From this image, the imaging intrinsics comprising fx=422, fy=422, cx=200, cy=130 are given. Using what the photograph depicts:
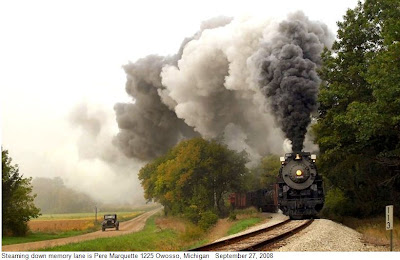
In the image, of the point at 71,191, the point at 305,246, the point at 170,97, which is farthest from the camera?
the point at 170,97

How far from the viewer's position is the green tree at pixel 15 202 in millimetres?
20078

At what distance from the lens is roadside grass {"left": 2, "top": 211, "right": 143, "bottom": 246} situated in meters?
19.8

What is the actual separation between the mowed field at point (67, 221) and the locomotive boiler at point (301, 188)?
40.6 feet

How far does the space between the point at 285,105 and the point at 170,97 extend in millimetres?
13759

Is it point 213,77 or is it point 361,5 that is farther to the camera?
point 213,77

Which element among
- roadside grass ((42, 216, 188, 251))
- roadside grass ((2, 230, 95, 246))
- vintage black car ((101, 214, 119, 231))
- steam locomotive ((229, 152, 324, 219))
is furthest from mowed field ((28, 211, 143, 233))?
steam locomotive ((229, 152, 324, 219))

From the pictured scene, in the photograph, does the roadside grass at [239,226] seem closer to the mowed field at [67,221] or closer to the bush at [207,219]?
the bush at [207,219]

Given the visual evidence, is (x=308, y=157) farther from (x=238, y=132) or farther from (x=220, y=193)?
(x=238, y=132)

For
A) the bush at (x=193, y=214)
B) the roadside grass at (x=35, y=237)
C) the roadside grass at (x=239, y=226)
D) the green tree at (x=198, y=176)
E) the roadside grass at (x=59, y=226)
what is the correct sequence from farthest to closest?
1. the green tree at (x=198, y=176)
2. the bush at (x=193, y=214)
3. the roadside grass at (x=239, y=226)
4. the roadside grass at (x=59, y=226)
5. the roadside grass at (x=35, y=237)

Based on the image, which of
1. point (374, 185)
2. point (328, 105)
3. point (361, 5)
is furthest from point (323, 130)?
point (361, 5)

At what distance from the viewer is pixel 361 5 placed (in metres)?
19.8

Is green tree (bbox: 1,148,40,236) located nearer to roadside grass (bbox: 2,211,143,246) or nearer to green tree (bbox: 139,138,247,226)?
roadside grass (bbox: 2,211,143,246)

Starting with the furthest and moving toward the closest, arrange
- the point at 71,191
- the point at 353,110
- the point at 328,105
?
the point at 71,191 → the point at 328,105 → the point at 353,110

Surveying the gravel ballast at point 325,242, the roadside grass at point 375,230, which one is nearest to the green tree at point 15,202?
the gravel ballast at point 325,242
